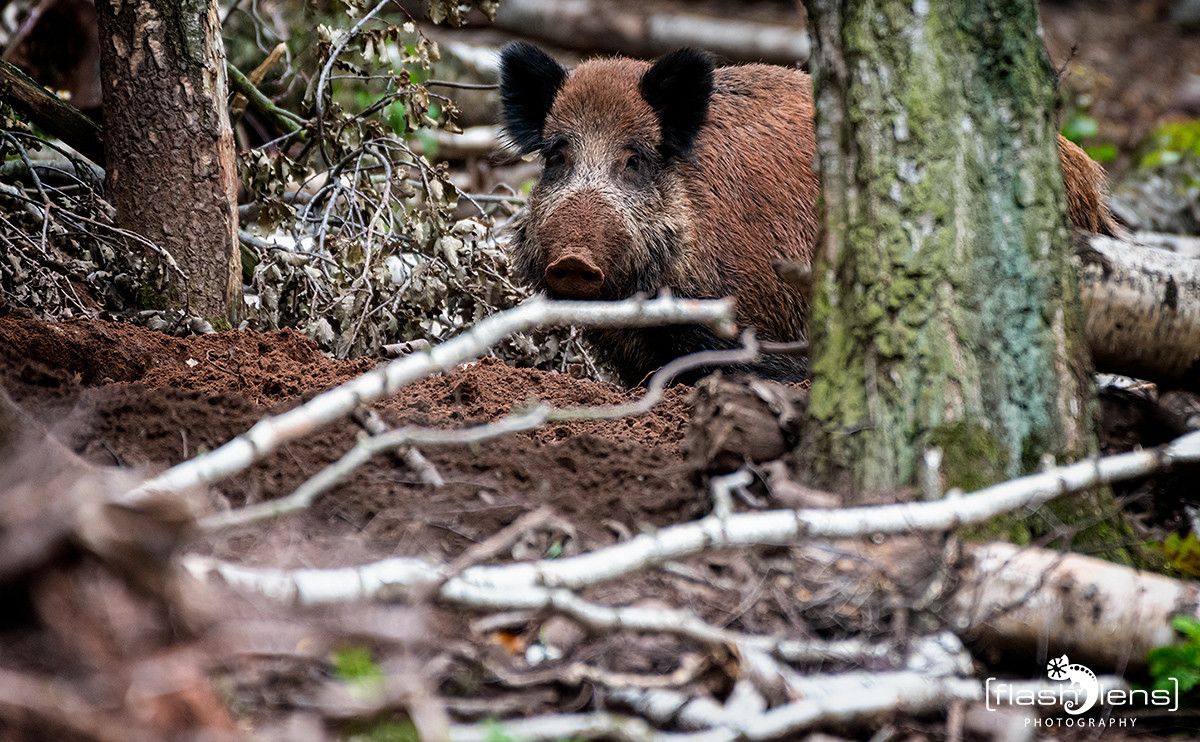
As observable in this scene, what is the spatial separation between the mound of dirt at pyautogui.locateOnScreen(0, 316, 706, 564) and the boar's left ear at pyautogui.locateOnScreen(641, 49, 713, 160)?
1860mm

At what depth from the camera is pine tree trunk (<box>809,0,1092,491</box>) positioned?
10.0 feet

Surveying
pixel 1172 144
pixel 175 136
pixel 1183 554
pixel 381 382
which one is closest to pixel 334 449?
pixel 381 382

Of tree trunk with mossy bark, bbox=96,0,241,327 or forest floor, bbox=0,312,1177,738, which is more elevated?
tree trunk with mossy bark, bbox=96,0,241,327

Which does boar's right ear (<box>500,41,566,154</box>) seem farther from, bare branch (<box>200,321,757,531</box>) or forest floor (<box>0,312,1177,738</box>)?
bare branch (<box>200,321,757,531</box>)

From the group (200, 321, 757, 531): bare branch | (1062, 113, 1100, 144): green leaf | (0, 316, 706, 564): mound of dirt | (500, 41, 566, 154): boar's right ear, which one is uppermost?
(500, 41, 566, 154): boar's right ear

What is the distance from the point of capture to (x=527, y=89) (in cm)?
607

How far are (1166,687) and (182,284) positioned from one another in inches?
156

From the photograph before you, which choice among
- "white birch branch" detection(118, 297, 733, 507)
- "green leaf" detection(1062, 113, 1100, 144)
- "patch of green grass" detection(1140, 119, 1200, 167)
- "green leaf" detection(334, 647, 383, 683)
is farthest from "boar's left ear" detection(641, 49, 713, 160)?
"patch of green grass" detection(1140, 119, 1200, 167)

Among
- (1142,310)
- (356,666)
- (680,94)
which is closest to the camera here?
(356,666)

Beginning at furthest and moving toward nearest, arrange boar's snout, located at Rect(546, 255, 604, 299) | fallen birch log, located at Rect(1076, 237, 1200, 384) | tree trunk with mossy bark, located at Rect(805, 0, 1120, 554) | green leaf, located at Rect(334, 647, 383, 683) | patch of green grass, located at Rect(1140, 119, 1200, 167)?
patch of green grass, located at Rect(1140, 119, 1200, 167) < boar's snout, located at Rect(546, 255, 604, 299) < fallen birch log, located at Rect(1076, 237, 1200, 384) < tree trunk with mossy bark, located at Rect(805, 0, 1120, 554) < green leaf, located at Rect(334, 647, 383, 683)

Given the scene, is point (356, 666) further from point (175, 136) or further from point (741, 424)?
point (175, 136)

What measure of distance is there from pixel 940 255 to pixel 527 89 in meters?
3.42

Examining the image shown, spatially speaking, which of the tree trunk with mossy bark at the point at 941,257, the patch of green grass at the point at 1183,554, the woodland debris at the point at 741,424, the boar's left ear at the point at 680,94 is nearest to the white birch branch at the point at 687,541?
the tree trunk with mossy bark at the point at 941,257

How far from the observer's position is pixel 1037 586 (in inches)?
105
